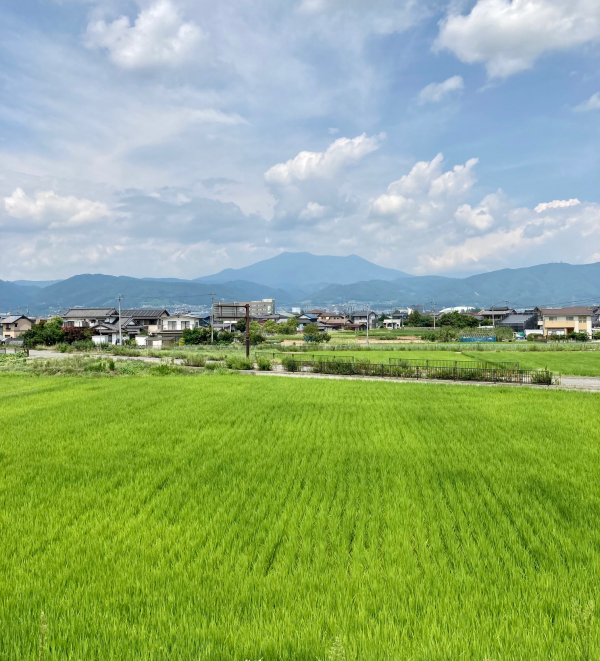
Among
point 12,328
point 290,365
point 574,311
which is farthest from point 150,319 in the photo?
point 574,311

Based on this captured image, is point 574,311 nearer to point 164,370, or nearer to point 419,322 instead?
point 419,322

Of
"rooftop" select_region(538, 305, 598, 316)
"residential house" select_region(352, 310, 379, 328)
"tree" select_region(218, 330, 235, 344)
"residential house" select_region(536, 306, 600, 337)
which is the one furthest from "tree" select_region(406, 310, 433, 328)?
"tree" select_region(218, 330, 235, 344)

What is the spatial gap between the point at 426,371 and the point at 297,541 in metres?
21.4

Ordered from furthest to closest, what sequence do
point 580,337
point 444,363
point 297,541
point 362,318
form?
point 362,318
point 580,337
point 444,363
point 297,541

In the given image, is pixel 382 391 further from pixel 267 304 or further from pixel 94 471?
pixel 267 304

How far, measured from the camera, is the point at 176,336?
214ft

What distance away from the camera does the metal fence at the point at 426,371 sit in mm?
22781

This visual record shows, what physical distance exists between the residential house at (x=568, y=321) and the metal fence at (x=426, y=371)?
51834 millimetres

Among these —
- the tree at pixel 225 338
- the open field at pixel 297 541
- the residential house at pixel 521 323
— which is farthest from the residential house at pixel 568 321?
the open field at pixel 297 541

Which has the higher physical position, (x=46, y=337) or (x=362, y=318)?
(x=46, y=337)

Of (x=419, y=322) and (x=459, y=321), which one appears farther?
(x=419, y=322)

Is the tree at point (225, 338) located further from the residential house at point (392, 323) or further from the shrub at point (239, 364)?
the residential house at point (392, 323)

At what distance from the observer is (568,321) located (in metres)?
68.2

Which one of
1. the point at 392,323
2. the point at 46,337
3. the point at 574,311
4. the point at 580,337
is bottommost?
the point at 580,337
